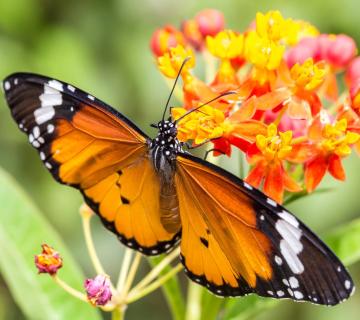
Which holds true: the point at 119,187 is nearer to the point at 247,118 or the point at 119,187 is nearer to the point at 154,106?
the point at 247,118

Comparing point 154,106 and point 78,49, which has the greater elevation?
point 78,49

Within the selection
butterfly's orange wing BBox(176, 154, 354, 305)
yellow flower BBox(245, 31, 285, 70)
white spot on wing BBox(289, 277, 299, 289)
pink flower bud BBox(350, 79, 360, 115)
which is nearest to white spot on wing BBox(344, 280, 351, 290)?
butterfly's orange wing BBox(176, 154, 354, 305)

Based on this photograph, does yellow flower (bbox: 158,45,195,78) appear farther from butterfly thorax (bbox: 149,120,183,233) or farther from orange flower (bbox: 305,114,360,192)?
orange flower (bbox: 305,114,360,192)

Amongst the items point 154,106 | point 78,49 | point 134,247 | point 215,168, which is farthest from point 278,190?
point 78,49

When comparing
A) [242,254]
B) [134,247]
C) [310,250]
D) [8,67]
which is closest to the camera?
[310,250]

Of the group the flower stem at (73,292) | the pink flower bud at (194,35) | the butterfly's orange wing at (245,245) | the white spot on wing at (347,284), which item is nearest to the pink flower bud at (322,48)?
the pink flower bud at (194,35)

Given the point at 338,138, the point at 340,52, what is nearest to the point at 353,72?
the point at 340,52

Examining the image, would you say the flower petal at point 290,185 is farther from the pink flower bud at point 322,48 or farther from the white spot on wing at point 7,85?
the white spot on wing at point 7,85
